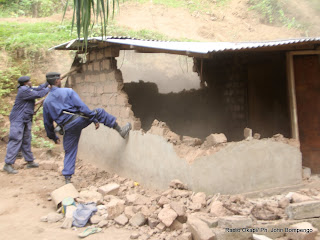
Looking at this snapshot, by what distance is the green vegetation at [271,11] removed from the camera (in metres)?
16.4

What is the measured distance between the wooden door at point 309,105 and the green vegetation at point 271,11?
1157cm

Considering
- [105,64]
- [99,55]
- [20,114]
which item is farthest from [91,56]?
[20,114]

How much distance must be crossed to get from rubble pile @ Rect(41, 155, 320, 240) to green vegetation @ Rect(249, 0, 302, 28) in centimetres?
1367

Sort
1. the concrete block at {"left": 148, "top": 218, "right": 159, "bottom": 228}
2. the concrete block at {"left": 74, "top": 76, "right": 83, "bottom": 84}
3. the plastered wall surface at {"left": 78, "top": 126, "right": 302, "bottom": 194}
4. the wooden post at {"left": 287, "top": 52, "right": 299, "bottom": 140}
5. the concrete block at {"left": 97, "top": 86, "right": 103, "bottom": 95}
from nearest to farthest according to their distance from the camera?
the concrete block at {"left": 148, "top": 218, "right": 159, "bottom": 228}
the plastered wall surface at {"left": 78, "top": 126, "right": 302, "bottom": 194}
the wooden post at {"left": 287, "top": 52, "right": 299, "bottom": 140}
the concrete block at {"left": 97, "top": 86, "right": 103, "bottom": 95}
the concrete block at {"left": 74, "top": 76, "right": 83, "bottom": 84}

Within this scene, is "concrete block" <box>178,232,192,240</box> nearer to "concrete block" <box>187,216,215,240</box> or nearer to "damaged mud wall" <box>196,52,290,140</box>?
"concrete block" <box>187,216,215,240</box>

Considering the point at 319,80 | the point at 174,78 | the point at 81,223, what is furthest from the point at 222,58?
the point at 81,223

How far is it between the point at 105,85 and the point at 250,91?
304cm

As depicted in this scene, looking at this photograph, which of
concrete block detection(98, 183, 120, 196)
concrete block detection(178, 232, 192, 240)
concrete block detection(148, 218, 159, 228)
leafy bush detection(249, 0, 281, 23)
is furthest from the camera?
leafy bush detection(249, 0, 281, 23)

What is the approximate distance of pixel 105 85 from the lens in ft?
19.4

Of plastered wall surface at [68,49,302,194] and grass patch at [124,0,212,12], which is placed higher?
grass patch at [124,0,212,12]

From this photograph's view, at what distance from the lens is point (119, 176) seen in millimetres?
5703

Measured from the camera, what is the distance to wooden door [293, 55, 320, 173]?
5.78m

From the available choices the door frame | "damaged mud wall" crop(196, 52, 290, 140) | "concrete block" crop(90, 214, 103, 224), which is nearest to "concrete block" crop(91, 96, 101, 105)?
"damaged mud wall" crop(196, 52, 290, 140)

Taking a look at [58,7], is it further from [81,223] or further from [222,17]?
[81,223]
